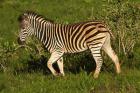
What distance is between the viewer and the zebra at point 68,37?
43.9ft

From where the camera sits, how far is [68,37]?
14.0m

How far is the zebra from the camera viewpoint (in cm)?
1337

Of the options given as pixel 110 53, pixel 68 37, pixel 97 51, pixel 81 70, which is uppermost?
pixel 68 37

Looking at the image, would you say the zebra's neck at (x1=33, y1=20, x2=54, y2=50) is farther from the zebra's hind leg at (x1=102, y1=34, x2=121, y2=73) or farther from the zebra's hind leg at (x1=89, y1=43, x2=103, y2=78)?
the zebra's hind leg at (x1=102, y1=34, x2=121, y2=73)

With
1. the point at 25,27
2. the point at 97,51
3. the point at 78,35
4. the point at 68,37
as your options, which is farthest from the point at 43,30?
the point at 97,51

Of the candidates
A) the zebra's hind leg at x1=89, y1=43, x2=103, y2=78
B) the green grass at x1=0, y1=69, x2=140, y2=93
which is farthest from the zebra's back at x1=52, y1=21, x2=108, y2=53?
the green grass at x1=0, y1=69, x2=140, y2=93

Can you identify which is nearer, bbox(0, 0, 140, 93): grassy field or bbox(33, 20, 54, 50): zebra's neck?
bbox(0, 0, 140, 93): grassy field

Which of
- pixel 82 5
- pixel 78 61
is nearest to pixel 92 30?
pixel 78 61

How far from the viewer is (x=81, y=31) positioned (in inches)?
538

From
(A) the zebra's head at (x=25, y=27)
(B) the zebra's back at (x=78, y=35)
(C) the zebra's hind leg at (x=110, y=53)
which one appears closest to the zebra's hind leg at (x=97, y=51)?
(B) the zebra's back at (x=78, y=35)

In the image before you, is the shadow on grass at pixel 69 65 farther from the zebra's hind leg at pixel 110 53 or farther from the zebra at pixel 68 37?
the zebra at pixel 68 37

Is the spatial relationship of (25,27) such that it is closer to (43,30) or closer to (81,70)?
(43,30)

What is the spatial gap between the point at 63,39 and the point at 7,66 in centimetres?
298

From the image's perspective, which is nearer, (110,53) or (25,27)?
(110,53)
